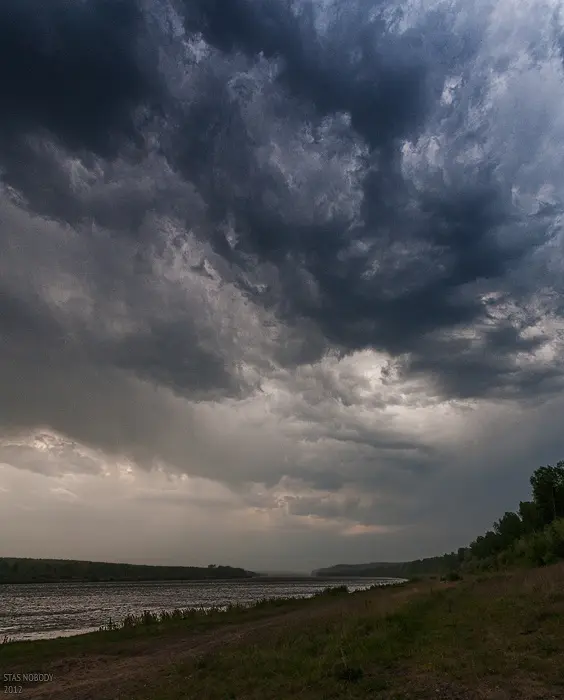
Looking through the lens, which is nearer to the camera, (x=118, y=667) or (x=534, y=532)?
(x=118, y=667)

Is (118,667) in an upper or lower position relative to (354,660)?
lower

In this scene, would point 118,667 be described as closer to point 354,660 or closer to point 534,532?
point 354,660

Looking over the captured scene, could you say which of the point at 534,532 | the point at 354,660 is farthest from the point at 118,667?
the point at 534,532

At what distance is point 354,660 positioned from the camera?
18.6 m

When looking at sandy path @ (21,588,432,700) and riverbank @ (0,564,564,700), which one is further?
sandy path @ (21,588,432,700)

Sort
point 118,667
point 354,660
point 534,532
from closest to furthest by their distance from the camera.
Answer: point 354,660 < point 118,667 < point 534,532

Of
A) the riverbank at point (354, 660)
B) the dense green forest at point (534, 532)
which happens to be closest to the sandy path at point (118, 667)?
the riverbank at point (354, 660)

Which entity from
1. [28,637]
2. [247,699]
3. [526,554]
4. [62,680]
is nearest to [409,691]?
[247,699]

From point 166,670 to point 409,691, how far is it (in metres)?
13.9

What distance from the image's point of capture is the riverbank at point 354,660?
14.7m

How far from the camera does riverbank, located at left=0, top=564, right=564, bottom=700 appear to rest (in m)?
14.7

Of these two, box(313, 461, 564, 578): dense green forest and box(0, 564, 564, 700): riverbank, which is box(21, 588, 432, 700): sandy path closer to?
box(0, 564, 564, 700): riverbank

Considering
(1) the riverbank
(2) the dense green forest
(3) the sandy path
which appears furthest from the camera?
(2) the dense green forest

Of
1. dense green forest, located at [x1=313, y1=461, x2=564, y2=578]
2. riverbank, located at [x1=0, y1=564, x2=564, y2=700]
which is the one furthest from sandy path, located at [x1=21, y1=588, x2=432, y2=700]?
dense green forest, located at [x1=313, y1=461, x2=564, y2=578]
